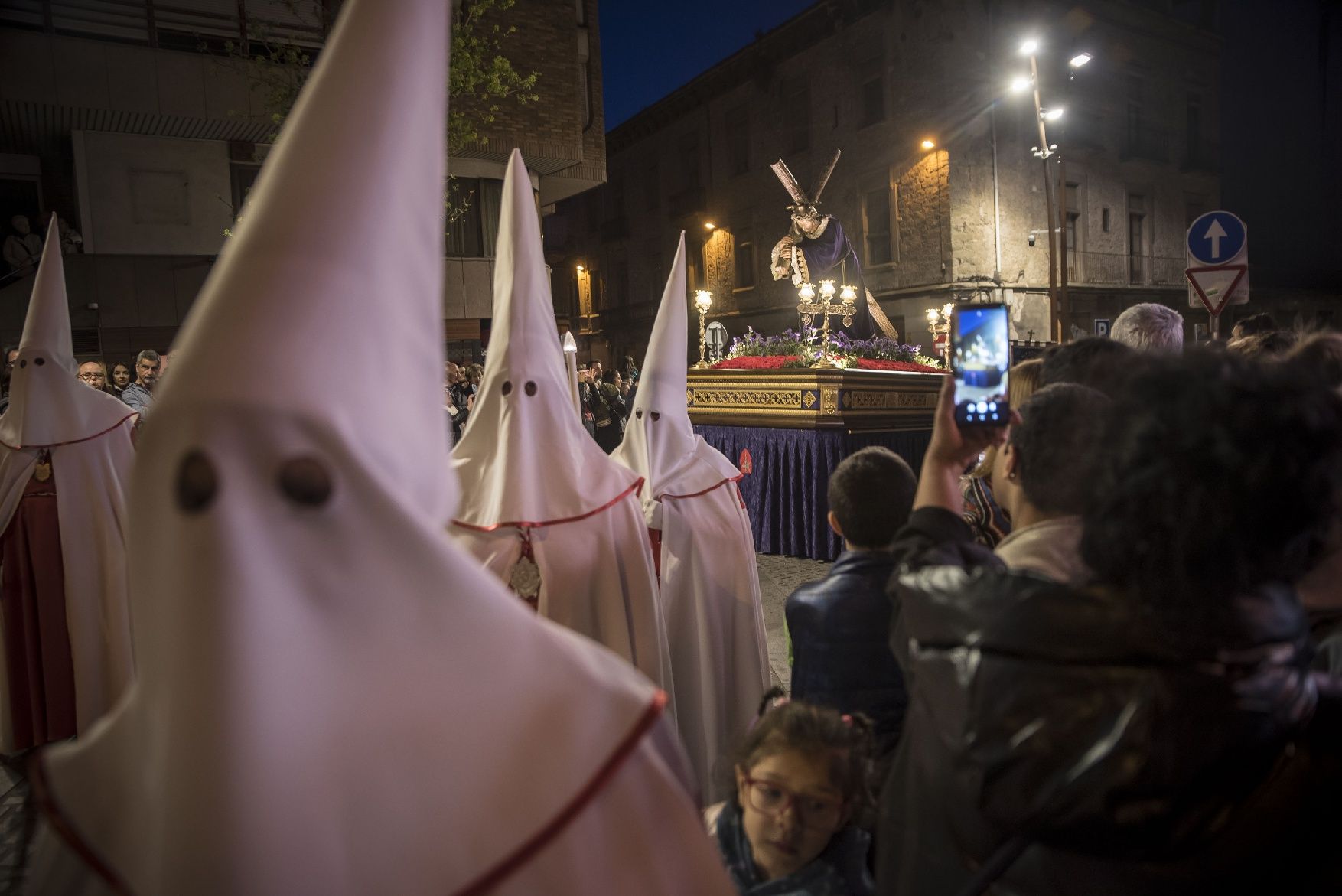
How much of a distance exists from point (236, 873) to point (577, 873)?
1.29 feet

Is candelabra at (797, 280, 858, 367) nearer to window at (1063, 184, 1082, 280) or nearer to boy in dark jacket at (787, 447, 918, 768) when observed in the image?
boy in dark jacket at (787, 447, 918, 768)

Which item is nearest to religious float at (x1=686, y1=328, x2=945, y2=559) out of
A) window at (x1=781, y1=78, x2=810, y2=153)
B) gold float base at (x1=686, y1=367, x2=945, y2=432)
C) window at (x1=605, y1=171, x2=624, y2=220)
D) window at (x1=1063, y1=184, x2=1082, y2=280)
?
gold float base at (x1=686, y1=367, x2=945, y2=432)

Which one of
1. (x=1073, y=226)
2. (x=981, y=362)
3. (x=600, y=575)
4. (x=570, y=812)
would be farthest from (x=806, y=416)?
(x=1073, y=226)

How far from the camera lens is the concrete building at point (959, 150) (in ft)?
65.5

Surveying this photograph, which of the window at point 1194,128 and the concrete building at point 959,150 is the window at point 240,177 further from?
the window at point 1194,128

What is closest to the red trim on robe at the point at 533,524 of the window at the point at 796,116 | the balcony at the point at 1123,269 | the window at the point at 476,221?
the window at the point at 476,221

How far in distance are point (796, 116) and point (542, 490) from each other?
24551mm

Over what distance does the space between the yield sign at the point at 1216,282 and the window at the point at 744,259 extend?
20.2m

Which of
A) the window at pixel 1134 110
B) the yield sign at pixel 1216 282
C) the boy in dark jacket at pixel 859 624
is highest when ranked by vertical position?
the window at pixel 1134 110

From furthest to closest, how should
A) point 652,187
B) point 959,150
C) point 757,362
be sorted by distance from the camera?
point 652,187, point 959,150, point 757,362

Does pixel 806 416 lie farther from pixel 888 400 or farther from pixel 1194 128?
pixel 1194 128

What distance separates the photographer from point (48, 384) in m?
4.33

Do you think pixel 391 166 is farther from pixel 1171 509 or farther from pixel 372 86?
pixel 1171 509

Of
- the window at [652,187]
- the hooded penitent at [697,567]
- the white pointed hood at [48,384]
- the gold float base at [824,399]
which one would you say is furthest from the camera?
the window at [652,187]
